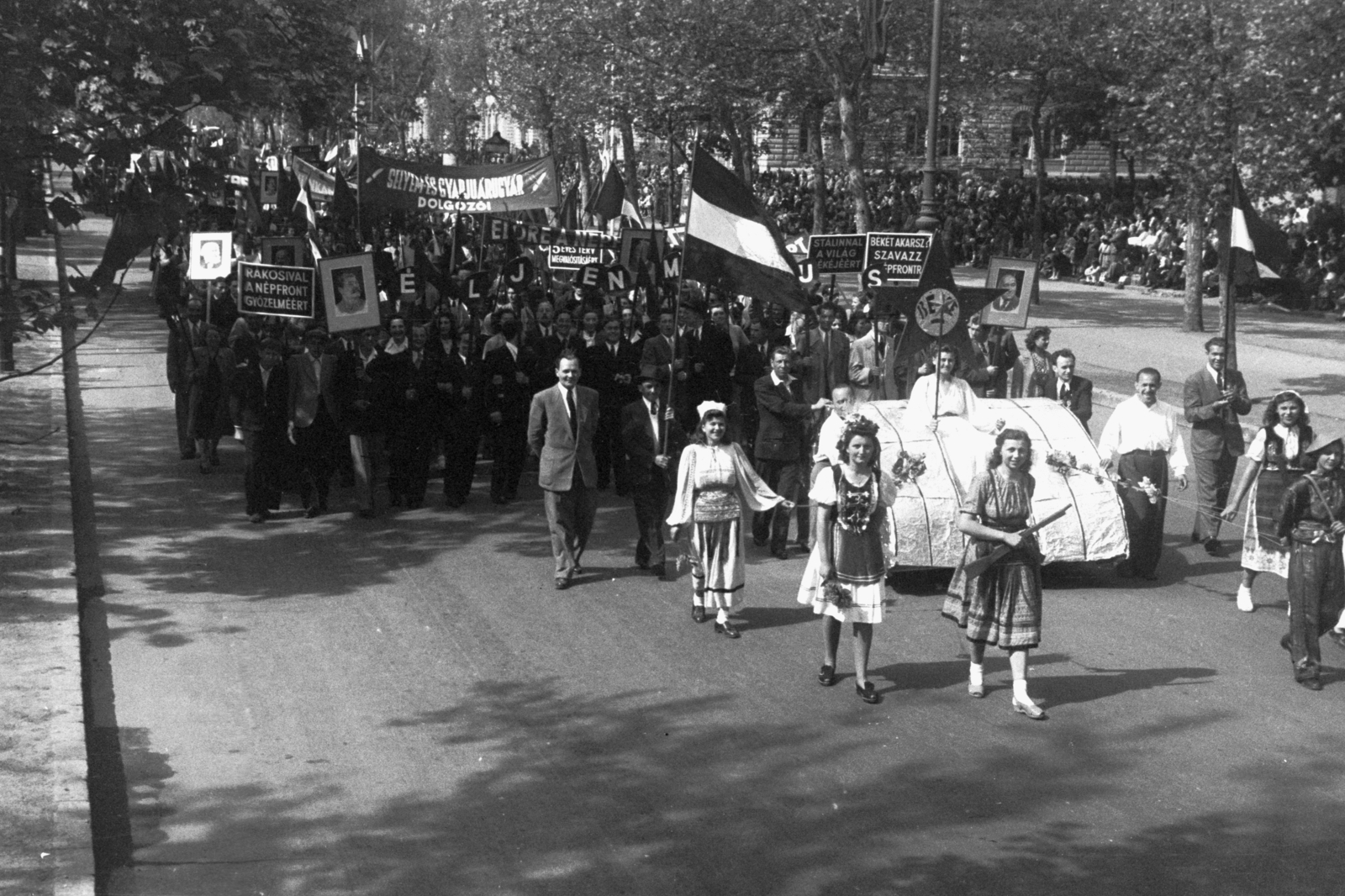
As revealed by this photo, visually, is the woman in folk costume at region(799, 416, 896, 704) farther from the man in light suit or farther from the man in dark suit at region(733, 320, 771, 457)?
the man in dark suit at region(733, 320, 771, 457)

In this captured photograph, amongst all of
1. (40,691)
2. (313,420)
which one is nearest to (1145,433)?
(313,420)

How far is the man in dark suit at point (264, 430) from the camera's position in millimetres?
13234

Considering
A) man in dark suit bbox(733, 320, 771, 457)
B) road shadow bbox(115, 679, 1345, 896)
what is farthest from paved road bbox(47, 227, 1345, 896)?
man in dark suit bbox(733, 320, 771, 457)

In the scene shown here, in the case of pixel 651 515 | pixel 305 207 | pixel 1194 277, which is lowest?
pixel 651 515

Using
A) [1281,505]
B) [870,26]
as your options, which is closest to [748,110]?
[870,26]

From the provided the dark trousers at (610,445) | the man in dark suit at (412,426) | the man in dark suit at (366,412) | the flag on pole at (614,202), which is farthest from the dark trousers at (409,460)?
the flag on pole at (614,202)

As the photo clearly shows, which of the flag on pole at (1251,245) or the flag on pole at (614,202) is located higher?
the flag on pole at (614,202)

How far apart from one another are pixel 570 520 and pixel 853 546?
2913 mm

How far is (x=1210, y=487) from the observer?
12.7 metres

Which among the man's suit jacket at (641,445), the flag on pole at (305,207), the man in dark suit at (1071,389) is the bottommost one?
the man's suit jacket at (641,445)

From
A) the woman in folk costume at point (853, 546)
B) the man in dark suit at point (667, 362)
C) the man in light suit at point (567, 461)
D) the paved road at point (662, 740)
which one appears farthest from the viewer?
the man in dark suit at point (667, 362)

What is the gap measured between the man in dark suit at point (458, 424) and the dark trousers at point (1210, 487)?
5.70 m

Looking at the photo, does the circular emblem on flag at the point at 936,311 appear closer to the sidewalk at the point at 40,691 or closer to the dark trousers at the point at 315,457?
the dark trousers at the point at 315,457

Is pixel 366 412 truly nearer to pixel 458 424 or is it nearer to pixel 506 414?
pixel 458 424
